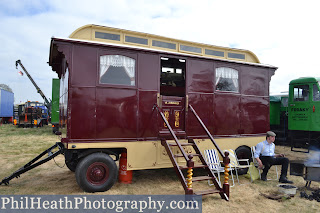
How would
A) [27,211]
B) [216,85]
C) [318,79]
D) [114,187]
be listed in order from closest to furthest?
[27,211] < [114,187] < [216,85] < [318,79]

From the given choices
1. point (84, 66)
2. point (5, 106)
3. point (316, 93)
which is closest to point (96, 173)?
point (84, 66)

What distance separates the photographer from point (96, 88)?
5453mm

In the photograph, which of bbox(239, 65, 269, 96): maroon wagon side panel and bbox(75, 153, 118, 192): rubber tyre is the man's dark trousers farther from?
bbox(75, 153, 118, 192): rubber tyre

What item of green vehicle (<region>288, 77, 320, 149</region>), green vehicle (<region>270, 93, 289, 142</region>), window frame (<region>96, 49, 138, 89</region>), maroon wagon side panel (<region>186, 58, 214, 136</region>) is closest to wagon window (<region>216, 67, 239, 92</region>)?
maroon wagon side panel (<region>186, 58, 214, 136</region>)

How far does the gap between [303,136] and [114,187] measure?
8.00m

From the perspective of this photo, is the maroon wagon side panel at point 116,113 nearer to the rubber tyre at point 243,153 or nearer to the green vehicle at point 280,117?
the rubber tyre at point 243,153

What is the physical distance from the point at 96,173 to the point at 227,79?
4.45 metres

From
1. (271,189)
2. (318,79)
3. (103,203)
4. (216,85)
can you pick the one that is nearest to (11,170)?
(103,203)

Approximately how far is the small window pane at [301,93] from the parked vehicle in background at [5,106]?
25.9m

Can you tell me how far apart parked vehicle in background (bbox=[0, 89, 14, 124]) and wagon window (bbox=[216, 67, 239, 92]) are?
976 inches

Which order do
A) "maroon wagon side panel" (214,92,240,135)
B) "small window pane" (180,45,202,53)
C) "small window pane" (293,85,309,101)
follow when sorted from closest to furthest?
"small window pane" (180,45,202,53) < "maroon wagon side panel" (214,92,240,135) < "small window pane" (293,85,309,101)

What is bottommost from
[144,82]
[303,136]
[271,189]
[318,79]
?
[271,189]

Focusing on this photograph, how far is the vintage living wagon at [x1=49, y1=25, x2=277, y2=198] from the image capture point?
530cm

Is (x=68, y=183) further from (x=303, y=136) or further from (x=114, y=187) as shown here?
(x=303, y=136)
